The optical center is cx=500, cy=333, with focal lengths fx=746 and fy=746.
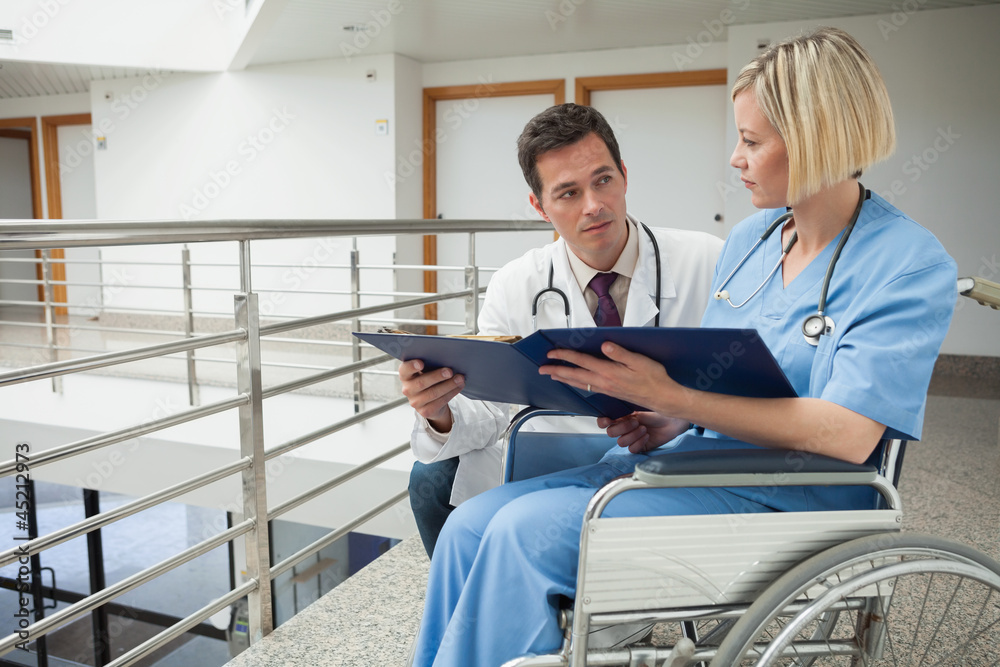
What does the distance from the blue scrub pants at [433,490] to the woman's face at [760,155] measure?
80cm

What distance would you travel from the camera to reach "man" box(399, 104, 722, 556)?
1.40 m

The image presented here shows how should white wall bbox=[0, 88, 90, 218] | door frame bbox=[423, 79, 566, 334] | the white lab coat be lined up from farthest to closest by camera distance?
white wall bbox=[0, 88, 90, 218]
door frame bbox=[423, 79, 566, 334]
the white lab coat

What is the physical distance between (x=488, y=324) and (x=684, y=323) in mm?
397

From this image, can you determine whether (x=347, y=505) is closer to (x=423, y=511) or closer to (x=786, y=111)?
(x=423, y=511)

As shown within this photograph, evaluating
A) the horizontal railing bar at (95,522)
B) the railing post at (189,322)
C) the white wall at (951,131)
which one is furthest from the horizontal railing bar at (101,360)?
the white wall at (951,131)

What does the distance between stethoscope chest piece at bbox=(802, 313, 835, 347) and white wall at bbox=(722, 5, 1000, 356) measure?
4.28m

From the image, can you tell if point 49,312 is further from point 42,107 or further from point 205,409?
point 42,107

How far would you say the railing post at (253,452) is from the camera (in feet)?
4.96

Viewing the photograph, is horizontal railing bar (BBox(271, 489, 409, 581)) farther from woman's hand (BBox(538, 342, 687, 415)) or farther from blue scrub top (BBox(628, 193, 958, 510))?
blue scrub top (BBox(628, 193, 958, 510))

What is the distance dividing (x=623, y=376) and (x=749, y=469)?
0.56 ft

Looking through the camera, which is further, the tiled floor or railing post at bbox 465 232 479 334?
railing post at bbox 465 232 479 334

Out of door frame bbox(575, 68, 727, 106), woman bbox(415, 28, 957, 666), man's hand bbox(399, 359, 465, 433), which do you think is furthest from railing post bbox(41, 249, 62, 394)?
woman bbox(415, 28, 957, 666)

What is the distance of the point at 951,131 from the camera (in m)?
4.59

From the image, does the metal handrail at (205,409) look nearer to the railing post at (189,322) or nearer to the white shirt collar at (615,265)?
the white shirt collar at (615,265)
